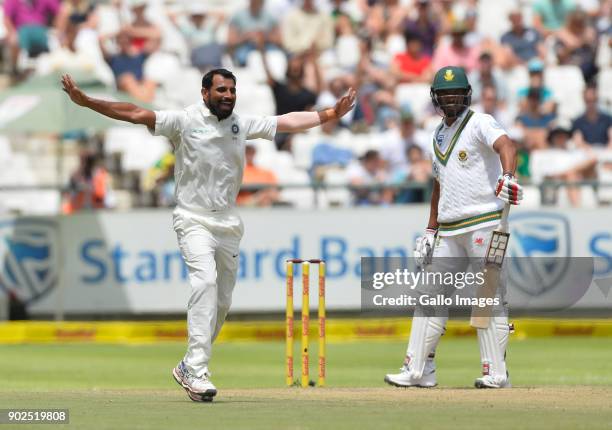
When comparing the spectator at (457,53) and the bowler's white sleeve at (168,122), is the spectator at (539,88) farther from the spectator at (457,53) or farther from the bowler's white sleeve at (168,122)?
the bowler's white sleeve at (168,122)

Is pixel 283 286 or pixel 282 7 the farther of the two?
pixel 282 7

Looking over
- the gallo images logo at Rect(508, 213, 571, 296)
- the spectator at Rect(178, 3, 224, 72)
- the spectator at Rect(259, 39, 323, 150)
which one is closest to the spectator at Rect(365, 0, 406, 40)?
the spectator at Rect(178, 3, 224, 72)

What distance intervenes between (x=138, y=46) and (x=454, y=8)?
4.69 meters

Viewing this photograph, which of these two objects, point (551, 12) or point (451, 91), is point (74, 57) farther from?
point (451, 91)

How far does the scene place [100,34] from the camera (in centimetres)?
2255

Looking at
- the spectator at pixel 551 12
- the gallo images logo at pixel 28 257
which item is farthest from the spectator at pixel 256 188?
the spectator at pixel 551 12

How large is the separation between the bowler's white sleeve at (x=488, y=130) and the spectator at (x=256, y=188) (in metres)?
7.06

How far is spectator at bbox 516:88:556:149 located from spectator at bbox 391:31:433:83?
1896 mm

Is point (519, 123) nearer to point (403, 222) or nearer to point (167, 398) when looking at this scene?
point (403, 222)

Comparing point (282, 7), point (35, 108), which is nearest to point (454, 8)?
point (282, 7)

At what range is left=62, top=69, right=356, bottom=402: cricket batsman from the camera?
979cm

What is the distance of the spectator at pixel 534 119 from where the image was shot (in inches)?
786

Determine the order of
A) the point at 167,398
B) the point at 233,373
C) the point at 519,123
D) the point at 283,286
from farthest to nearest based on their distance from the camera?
the point at 519,123 → the point at 283,286 → the point at 233,373 → the point at 167,398

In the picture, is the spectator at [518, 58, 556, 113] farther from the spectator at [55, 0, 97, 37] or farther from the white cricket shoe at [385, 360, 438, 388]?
the white cricket shoe at [385, 360, 438, 388]
